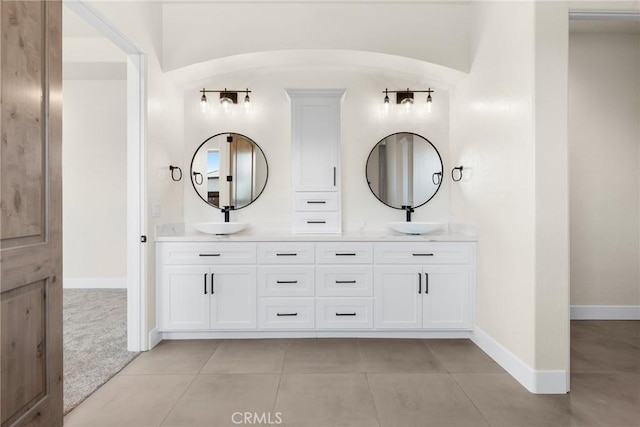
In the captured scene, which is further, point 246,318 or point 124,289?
point 124,289

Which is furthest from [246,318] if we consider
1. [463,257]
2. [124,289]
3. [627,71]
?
[627,71]

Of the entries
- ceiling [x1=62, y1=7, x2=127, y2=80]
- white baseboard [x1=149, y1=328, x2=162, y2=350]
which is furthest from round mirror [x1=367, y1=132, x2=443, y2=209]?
ceiling [x1=62, y1=7, x2=127, y2=80]

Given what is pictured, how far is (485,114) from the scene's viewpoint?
9.47 feet

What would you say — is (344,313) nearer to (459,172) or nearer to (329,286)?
(329,286)

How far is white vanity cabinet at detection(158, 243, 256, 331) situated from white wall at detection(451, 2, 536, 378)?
6.44ft

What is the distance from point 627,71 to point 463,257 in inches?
107

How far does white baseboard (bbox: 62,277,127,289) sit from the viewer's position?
15.5 ft

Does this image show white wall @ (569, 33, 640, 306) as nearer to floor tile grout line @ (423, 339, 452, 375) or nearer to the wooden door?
floor tile grout line @ (423, 339, 452, 375)

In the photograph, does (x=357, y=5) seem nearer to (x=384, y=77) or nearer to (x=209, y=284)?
(x=384, y=77)

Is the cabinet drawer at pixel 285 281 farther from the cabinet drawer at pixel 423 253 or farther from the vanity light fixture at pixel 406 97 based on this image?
the vanity light fixture at pixel 406 97

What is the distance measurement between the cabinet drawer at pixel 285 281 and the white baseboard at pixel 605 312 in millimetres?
2795

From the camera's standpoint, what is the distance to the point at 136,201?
285cm

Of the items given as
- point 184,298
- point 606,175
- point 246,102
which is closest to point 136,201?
point 184,298

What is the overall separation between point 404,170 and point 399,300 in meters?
1.38
